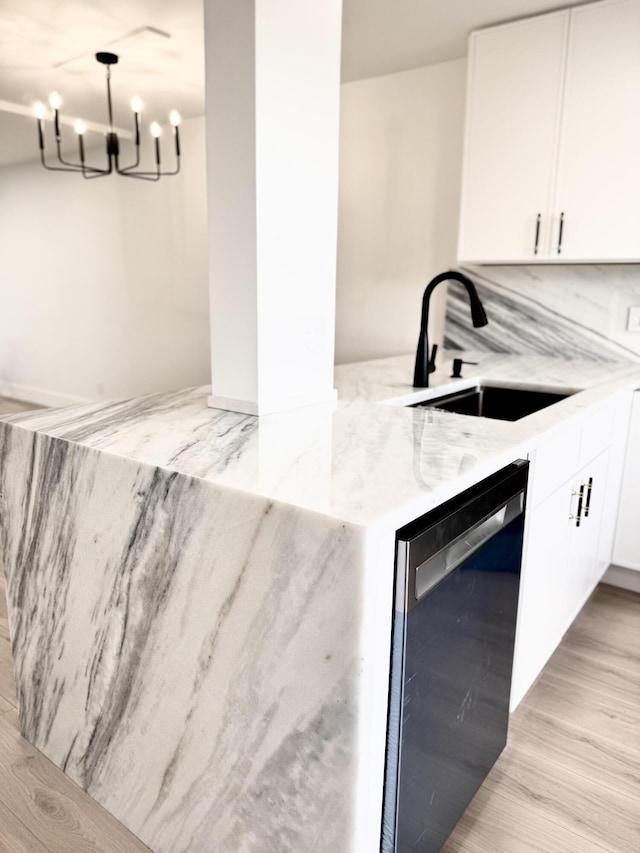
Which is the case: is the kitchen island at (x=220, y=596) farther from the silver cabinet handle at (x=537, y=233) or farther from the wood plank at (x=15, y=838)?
the silver cabinet handle at (x=537, y=233)

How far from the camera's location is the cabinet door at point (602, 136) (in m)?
2.25

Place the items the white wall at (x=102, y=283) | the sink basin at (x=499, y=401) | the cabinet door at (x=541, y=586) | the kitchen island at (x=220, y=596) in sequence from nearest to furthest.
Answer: the kitchen island at (x=220, y=596) < the cabinet door at (x=541, y=586) < the sink basin at (x=499, y=401) < the white wall at (x=102, y=283)

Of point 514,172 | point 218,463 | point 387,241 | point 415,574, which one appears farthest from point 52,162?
point 415,574

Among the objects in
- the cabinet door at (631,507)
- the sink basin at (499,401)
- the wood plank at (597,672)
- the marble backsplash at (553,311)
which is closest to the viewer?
the wood plank at (597,672)

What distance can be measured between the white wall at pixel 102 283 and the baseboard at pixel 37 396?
1 centimetres

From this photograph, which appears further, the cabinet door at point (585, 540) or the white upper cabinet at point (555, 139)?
the white upper cabinet at point (555, 139)

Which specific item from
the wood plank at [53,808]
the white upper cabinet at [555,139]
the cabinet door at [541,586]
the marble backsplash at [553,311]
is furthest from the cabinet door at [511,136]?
the wood plank at [53,808]

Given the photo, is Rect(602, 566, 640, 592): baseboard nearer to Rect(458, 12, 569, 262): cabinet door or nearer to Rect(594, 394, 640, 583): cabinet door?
Rect(594, 394, 640, 583): cabinet door

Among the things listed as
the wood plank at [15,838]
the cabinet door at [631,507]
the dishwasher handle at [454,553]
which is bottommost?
the wood plank at [15,838]

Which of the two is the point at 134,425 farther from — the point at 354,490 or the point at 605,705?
the point at 605,705

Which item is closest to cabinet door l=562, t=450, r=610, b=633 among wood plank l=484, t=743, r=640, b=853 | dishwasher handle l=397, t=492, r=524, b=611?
wood plank l=484, t=743, r=640, b=853

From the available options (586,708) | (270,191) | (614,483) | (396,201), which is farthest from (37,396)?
(586,708)

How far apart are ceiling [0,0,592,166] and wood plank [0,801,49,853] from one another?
284cm

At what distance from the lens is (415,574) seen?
3.08ft
